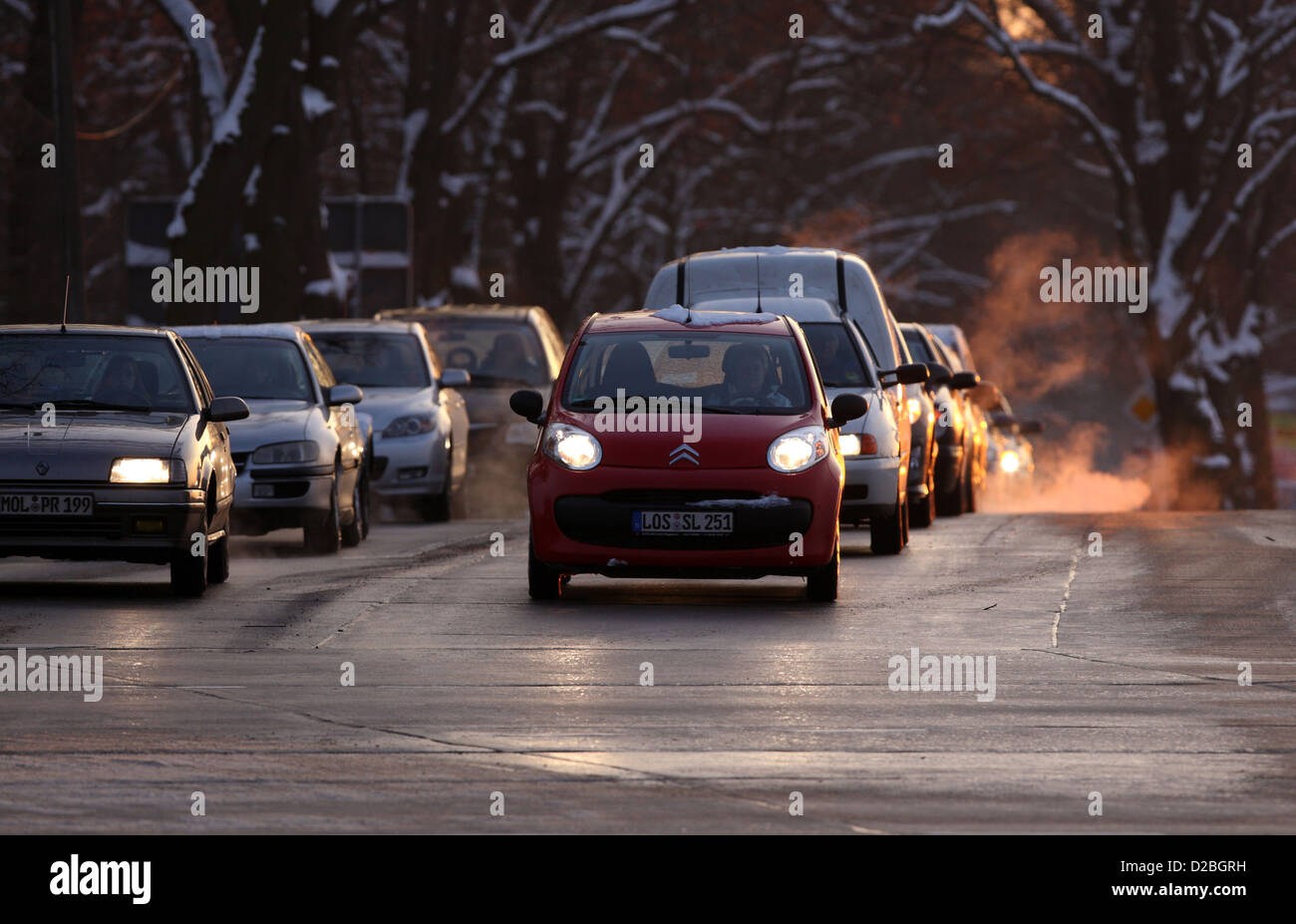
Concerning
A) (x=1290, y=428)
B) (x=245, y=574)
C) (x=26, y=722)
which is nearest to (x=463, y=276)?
(x=245, y=574)

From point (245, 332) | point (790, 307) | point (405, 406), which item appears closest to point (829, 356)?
point (790, 307)

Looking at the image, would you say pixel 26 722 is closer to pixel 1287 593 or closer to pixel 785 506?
pixel 785 506

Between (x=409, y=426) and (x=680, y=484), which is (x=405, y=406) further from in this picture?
(x=680, y=484)

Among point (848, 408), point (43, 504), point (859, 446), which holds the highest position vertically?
point (848, 408)

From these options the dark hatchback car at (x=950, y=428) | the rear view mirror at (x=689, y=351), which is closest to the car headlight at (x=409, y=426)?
the dark hatchback car at (x=950, y=428)

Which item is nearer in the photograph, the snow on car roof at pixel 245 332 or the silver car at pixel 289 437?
the silver car at pixel 289 437

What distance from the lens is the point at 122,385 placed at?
15.7 meters

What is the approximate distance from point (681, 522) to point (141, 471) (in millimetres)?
2893

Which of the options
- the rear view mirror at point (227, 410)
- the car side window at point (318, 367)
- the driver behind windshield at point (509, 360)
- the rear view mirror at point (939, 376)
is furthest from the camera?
the driver behind windshield at point (509, 360)

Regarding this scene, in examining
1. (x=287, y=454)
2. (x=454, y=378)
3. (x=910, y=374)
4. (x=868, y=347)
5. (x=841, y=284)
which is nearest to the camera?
(x=287, y=454)

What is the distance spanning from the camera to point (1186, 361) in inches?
1471

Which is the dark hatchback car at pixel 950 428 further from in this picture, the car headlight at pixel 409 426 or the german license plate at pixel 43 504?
the german license plate at pixel 43 504

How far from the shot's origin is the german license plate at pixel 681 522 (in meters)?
14.3

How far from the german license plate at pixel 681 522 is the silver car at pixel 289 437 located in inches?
187
